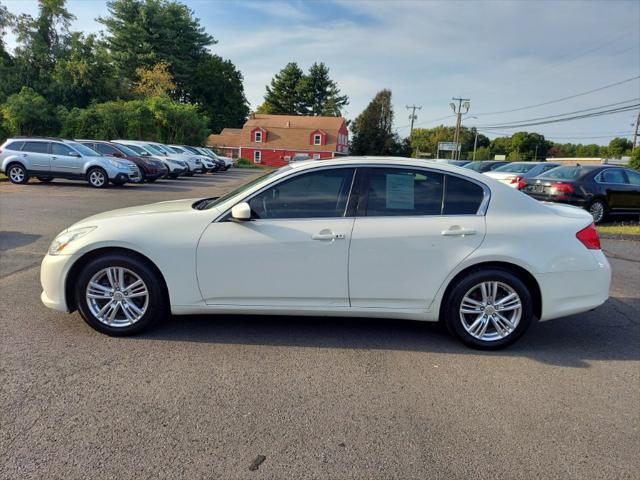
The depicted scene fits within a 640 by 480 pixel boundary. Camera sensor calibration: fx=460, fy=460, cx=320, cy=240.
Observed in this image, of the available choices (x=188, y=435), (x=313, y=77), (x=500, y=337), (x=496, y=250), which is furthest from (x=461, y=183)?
(x=313, y=77)

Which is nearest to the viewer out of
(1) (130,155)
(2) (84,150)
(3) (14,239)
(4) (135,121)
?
(3) (14,239)

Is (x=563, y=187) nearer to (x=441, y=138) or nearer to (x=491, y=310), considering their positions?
(x=491, y=310)

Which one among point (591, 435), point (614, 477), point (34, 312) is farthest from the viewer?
point (34, 312)

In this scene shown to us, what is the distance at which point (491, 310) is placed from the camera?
396 cm

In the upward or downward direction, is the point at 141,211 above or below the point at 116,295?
above

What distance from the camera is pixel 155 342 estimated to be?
3922 millimetres

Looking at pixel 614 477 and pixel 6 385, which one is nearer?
pixel 614 477

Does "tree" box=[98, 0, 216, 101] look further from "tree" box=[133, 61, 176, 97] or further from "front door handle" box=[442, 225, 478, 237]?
"front door handle" box=[442, 225, 478, 237]

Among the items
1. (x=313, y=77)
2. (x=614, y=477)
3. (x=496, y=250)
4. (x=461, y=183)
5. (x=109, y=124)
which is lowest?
(x=614, y=477)

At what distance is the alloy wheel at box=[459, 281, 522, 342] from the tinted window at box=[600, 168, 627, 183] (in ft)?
32.0

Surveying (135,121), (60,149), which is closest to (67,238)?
(60,149)

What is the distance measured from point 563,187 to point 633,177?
7.60 ft

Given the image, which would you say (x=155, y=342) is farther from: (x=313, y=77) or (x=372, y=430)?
(x=313, y=77)

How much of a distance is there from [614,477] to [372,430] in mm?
1326
